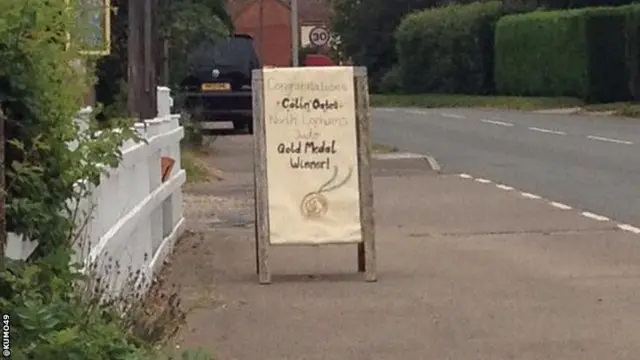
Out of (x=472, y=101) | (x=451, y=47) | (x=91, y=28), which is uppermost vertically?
(x=91, y=28)


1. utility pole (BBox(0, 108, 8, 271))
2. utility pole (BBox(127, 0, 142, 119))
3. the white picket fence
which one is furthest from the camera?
utility pole (BBox(127, 0, 142, 119))

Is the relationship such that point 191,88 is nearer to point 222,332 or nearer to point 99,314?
point 222,332

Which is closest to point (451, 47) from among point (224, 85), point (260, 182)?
point (224, 85)

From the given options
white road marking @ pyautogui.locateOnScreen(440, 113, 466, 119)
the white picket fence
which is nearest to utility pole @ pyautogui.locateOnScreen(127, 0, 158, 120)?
the white picket fence

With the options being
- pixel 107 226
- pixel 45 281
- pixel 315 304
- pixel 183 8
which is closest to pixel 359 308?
pixel 315 304

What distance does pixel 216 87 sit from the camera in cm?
3359

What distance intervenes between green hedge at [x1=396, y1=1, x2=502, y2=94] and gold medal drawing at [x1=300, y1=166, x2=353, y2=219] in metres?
47.8

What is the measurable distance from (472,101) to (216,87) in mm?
24001

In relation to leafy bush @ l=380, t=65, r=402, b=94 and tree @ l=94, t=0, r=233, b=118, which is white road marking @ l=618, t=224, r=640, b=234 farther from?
leafy bush @ l=380, t=65, r=402, b=94

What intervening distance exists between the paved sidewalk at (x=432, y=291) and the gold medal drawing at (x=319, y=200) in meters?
0.44

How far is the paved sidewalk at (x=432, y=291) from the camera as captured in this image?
335 inches

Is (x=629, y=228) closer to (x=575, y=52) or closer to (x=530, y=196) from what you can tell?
(x=530, y=196)

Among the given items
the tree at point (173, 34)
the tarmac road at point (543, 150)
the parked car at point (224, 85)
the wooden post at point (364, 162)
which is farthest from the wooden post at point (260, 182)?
the parked car at point (224, 85)

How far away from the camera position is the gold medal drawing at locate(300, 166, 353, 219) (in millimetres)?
11125
